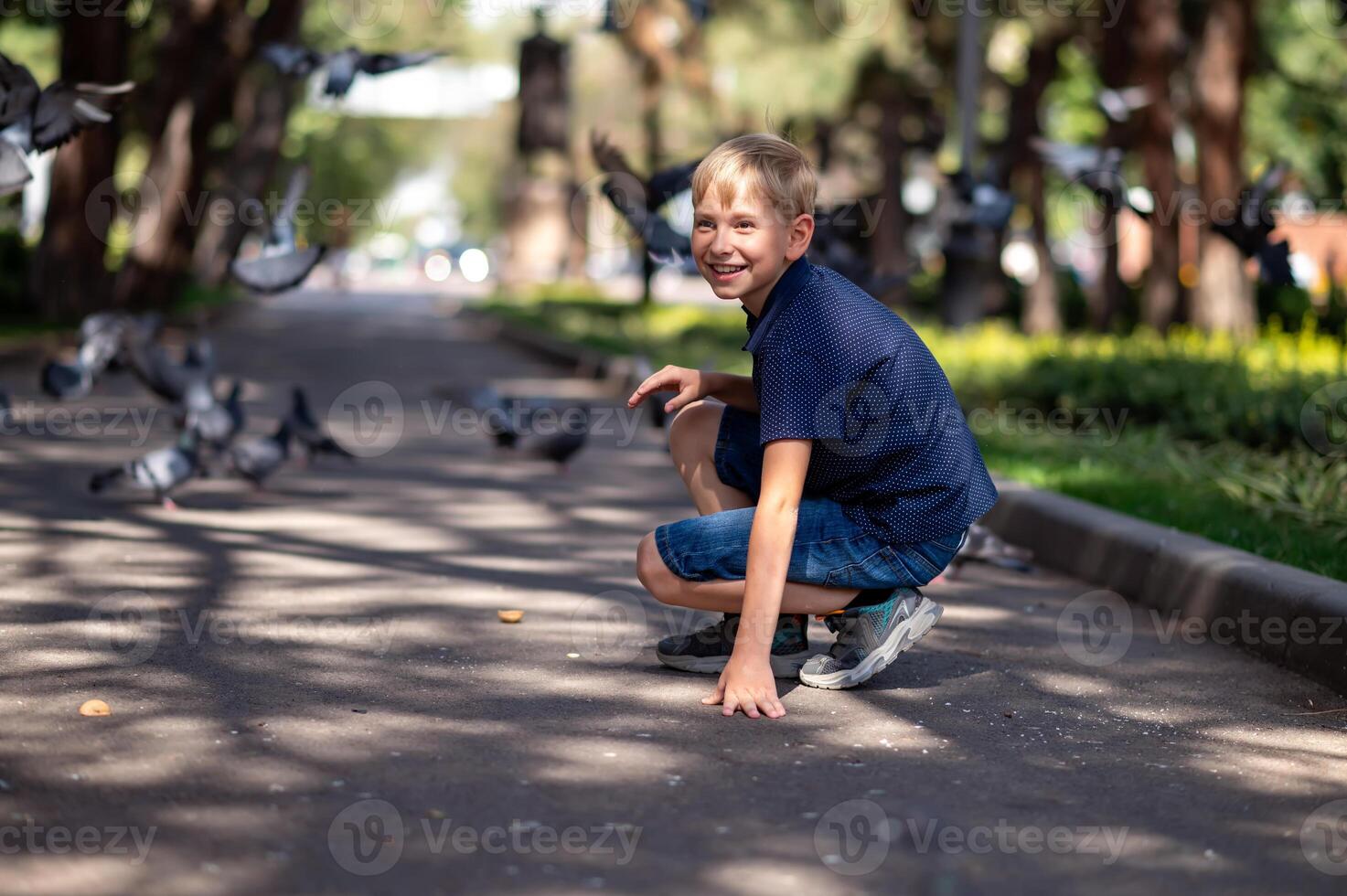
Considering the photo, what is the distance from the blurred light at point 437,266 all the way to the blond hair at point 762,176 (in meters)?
83.8

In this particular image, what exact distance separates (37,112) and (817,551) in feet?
12.9

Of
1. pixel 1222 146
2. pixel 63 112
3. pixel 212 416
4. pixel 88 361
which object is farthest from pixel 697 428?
pixel 1222 146

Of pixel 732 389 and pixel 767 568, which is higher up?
pixel 732 389

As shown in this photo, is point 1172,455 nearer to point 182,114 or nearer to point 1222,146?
point 1222,146

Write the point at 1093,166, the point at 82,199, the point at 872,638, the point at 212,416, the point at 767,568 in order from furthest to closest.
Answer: the point at 82,199 < the point at 1093,166 < the point at 212,416 < the point at 872,638 < the point at 767,568

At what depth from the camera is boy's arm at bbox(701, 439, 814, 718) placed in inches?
164

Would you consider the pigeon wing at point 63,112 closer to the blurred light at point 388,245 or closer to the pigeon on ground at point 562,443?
the pigeon on ground at point 562,443

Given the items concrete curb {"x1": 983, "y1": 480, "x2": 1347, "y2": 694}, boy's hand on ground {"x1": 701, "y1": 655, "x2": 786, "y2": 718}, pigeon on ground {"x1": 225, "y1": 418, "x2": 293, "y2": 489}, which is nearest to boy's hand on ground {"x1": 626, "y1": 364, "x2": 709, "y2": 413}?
boy's hand on ground {"x1": 701, "y1": 655, "x2": 786, "y2": 718}

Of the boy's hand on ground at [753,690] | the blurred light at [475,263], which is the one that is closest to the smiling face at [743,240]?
the boy's hand on ground at [753,690]

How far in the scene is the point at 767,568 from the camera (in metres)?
4.19

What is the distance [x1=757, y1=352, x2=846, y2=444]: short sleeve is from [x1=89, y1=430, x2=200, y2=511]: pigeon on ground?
163 inches

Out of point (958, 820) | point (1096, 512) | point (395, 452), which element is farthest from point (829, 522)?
point (395, 452)

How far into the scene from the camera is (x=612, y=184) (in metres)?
7.63

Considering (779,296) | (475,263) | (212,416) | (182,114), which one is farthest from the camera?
(475,263)
